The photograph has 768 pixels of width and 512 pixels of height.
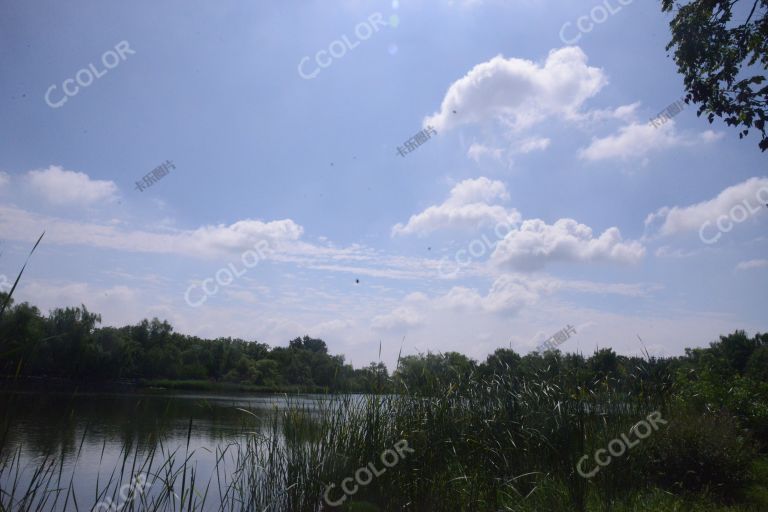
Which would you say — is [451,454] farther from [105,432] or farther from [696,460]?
[105,432]

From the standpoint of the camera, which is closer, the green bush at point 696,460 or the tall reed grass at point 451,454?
the tall reed grass at point 451,454

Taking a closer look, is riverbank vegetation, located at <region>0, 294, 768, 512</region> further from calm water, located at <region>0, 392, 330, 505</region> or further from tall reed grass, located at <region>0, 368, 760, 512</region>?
calm water, located at <region>0, 392, 330, 505</region>

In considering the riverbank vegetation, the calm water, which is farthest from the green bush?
the calm water

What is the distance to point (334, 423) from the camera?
6539 millimetres

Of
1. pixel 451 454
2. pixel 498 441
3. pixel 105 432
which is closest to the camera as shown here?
pixel 451 454

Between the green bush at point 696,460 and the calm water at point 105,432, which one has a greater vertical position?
the green bush at point 696,460

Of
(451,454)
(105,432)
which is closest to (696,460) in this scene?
(451,454)

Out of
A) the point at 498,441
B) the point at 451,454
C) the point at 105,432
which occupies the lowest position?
the point at 105,432

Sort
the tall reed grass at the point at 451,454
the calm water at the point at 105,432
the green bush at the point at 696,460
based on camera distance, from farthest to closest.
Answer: the green bush at the point at 696,460, the calm water at the point at 105,432, the tall reed grass at the point at 451,454

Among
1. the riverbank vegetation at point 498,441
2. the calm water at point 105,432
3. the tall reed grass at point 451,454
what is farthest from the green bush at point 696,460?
the calm water at point 105,432

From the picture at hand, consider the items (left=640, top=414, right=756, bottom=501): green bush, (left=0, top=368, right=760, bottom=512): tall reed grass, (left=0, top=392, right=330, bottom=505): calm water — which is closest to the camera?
(left=0, top=368, right=760, bottom=512): tall reed grass

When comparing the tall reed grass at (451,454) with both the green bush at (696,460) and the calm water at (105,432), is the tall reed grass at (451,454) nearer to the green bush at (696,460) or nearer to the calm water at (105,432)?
the green bush at (696,460)

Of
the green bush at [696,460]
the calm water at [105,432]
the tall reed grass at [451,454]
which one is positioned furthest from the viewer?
the green bush at [696,460]

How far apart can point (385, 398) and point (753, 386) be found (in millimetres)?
8400
